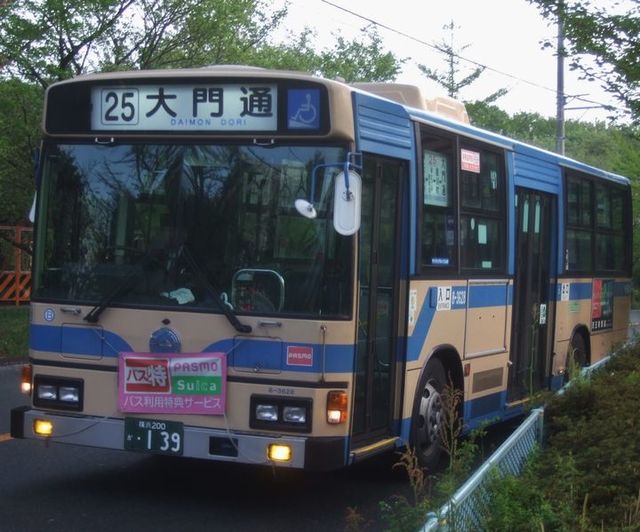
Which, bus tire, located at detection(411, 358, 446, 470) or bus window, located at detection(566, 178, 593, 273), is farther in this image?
bus window, located at detection(566, 178, 593, 273)

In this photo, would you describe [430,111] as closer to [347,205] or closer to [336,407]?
[347,205]

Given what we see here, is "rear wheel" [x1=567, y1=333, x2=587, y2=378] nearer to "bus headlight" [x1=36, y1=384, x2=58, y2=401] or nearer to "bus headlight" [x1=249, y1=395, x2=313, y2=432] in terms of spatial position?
"bus headlight" [x1=249, y1=395, x2=313, y2=432]

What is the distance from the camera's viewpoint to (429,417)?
8.97 metres

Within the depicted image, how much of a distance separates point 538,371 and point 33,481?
635 cm

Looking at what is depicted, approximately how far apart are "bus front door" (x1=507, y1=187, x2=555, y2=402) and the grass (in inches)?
368

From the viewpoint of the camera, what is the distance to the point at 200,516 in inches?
291

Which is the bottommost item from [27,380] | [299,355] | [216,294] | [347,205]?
[27,380]

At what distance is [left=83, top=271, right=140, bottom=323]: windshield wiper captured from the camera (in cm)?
752

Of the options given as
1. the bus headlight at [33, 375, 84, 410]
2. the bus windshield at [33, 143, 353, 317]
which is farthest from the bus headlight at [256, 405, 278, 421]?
the bus headlight at [33, 375, 84, 410]

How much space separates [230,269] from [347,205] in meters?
0.98

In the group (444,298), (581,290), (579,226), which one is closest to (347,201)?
(444,298)

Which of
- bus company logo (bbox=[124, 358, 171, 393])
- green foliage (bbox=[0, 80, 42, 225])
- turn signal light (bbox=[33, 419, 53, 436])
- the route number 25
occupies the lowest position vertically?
turn signal light (bbox=[33, 419, 53, 436])

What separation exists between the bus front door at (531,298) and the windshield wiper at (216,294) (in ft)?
15.4

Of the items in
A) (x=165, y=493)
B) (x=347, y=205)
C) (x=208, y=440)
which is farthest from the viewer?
(x=165, y=493)
